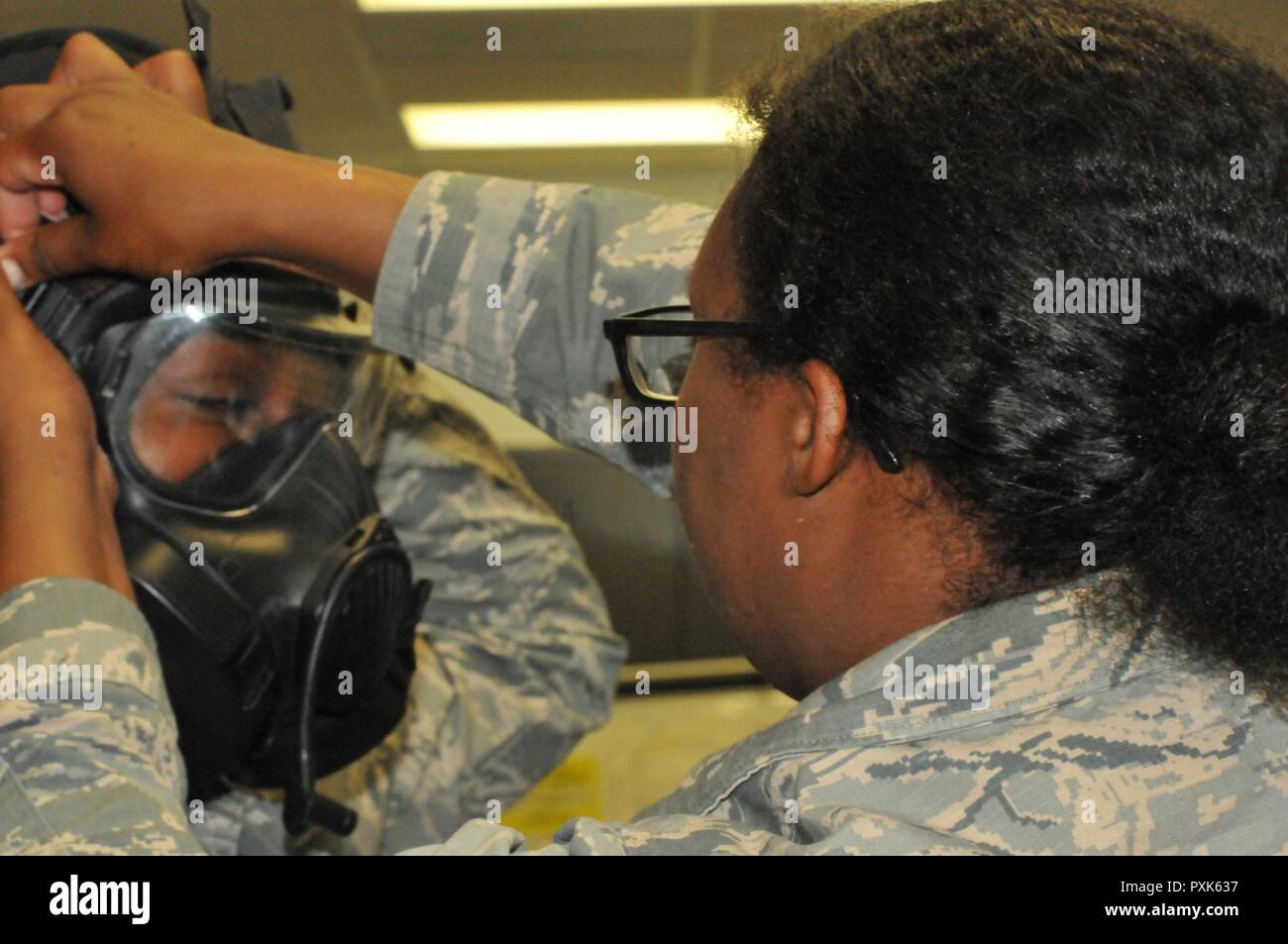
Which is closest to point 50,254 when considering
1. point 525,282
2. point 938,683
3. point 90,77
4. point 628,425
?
point 90,77

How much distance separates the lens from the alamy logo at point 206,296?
2.97 ft

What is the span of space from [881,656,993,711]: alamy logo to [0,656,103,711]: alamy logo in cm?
47

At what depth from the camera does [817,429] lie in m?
0.66

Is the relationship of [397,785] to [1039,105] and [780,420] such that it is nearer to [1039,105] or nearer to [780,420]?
[780,420]

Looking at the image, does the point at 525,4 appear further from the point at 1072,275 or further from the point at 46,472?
the point at 1072,275

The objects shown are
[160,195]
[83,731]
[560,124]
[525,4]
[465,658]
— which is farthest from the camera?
[560,124]

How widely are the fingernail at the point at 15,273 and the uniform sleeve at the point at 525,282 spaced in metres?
0.26

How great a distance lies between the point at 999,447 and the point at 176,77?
742mm

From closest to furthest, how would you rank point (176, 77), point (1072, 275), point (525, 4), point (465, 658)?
point (1072, 275) < point (176, 77) < point (465, 658) < point (525, 4)

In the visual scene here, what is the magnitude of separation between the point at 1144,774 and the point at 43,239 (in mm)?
820

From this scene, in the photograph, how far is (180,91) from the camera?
0.98m
